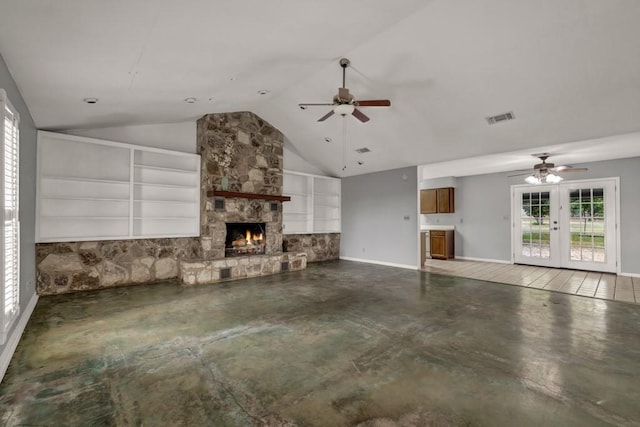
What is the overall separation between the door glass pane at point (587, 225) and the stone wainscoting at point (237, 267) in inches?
269

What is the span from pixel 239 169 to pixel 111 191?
2468mm

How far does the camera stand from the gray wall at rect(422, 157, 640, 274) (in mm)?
6793

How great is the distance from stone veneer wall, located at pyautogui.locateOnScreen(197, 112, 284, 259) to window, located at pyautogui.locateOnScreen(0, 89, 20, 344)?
3345 millimetres

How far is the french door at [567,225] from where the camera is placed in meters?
7.14

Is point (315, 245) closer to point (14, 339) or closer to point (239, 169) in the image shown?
point (239, 169)

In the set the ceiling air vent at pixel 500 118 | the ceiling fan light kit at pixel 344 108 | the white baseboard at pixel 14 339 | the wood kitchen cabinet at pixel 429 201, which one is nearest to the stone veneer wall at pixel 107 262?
the white baseboard at pixel 14 339

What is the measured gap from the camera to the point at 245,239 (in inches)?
282

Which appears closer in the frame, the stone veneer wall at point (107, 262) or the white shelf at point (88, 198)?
the white shelf at point (88, 198)

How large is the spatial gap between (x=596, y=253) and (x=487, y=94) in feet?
18.4

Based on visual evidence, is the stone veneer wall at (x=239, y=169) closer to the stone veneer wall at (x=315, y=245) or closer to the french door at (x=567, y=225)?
the stone veneer wall at (x=315, y=245)

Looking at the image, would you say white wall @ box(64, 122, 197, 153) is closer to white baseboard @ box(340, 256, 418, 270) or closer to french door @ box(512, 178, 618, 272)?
white baseboard @ box(340, 256, 418, 270)

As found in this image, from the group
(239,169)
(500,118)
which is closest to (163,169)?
Result: (239,169)

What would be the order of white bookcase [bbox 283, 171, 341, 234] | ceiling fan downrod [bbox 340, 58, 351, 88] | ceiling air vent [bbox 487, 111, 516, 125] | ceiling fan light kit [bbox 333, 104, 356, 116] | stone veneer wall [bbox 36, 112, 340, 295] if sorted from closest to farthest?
ceiling fan light kit [bbox 333, 104, 356, 116], ceiling fan downrod [bbox 340, 58, 351, 88], ceiling air vent [bbox 487, 111, 516, 125], stone veneer wall [bbox 36, 112, 340, 295], white bookcase [bbox 283, 171, 341, 234]

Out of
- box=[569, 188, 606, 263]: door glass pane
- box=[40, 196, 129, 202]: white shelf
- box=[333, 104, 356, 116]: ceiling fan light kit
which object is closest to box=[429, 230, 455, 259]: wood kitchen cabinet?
box=[569, 188, 606, 263]: door glass pane
